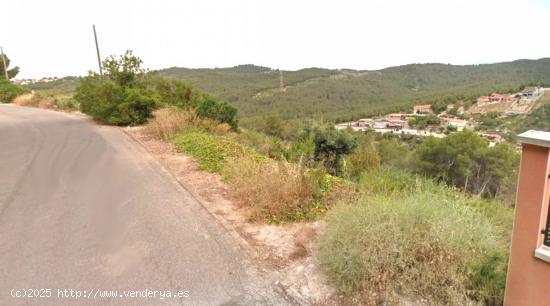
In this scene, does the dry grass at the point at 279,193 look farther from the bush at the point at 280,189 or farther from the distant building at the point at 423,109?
the distant building at the point at 423,109

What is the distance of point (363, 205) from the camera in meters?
3.47

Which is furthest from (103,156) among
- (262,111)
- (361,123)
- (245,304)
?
(262,111)

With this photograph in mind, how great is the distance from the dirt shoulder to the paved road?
0.54ft

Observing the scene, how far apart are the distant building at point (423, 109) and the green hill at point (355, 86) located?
1262 mm

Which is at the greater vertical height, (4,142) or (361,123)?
(4,142)

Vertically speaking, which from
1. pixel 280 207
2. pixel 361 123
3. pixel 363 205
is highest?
pixel 363 205

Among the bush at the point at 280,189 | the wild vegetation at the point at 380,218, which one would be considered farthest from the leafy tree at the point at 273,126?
the bush at the point at 280,189

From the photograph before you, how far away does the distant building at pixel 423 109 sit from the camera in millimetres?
44525

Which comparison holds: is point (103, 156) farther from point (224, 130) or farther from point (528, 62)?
point (528, 62)

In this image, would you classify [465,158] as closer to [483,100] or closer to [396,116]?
[483,100]

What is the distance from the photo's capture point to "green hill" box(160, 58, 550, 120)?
51000 millimetres

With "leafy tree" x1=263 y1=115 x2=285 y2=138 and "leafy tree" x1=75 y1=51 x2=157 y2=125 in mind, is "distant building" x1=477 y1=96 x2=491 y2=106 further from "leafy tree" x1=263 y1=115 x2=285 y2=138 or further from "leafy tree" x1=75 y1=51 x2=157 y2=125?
"leafy tree" x1=75 y1=51 x2=157 y2=125

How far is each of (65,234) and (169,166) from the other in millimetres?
3223

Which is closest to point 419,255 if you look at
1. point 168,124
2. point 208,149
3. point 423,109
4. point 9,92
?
point 208,149
